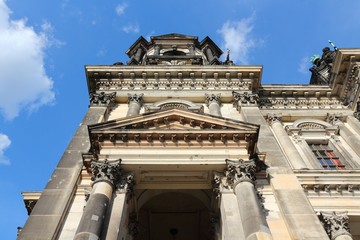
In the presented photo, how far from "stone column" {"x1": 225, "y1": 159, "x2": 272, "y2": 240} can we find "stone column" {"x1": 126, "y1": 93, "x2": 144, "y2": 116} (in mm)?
7590

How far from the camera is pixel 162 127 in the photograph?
17.0m

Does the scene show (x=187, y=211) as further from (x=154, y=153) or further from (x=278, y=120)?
(x=278, y=120)

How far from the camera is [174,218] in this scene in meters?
20.2

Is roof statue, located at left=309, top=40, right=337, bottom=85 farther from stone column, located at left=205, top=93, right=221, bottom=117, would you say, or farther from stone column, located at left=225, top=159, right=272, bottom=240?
stone column, located at left=225, top=159, right=272, bottom=240

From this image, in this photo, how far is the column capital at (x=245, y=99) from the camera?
848 inches

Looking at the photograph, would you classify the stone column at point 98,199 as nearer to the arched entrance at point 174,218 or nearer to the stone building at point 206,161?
the stone building at point 206,161

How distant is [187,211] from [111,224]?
25.5 feet

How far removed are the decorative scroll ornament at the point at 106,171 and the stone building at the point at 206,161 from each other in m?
0.04

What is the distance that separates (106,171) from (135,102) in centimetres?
786

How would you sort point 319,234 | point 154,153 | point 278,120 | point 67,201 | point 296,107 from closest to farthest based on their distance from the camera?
point 319,234 → point 67,201 → point 154,153 → point 278,120 → point 296,107

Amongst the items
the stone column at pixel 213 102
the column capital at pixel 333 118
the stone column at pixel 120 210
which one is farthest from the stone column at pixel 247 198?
the column capital at pixel 333 118

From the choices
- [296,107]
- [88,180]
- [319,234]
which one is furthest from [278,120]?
[88,180]

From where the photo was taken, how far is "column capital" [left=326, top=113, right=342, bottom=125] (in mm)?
22472

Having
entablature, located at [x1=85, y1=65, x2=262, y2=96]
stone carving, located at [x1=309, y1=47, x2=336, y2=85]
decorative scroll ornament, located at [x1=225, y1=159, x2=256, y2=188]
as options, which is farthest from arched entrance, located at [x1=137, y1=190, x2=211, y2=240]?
stone carving, located at [x1=309, y1=47, x2=336, y2=85]
